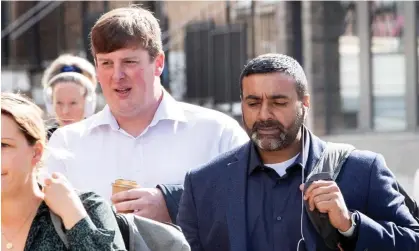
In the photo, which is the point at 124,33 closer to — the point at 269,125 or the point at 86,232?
the point at 269,125

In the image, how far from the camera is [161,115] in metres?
4.64

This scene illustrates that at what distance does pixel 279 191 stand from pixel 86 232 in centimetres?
103

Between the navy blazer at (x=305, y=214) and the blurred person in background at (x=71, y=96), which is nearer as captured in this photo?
the navy blazer at (x=305, y=214)

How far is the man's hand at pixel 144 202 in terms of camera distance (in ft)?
13.9

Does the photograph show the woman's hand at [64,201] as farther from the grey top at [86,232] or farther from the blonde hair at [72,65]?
the blonde hair at [72,65]

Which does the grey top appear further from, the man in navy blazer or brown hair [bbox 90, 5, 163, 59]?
brown hair [bbox 90, 5, 163, 59]

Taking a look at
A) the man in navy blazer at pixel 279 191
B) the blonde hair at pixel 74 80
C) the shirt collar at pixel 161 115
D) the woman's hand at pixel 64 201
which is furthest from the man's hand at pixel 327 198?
the blonde hair at pixel 74 80

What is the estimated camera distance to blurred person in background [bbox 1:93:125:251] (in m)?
3.15

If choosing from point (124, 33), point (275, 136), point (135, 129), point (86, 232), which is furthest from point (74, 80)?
point (86, 232)

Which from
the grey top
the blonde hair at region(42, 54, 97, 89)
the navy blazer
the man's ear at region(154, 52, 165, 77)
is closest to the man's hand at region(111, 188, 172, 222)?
the navy blazer

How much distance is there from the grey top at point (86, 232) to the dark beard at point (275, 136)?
835 mm

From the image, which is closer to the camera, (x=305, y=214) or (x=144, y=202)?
(x=305, y=214)

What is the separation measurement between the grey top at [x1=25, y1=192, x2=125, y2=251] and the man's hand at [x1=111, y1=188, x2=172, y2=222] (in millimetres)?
927

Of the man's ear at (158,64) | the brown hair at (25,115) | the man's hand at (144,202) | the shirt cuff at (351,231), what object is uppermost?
the man's ear at (158,64)
